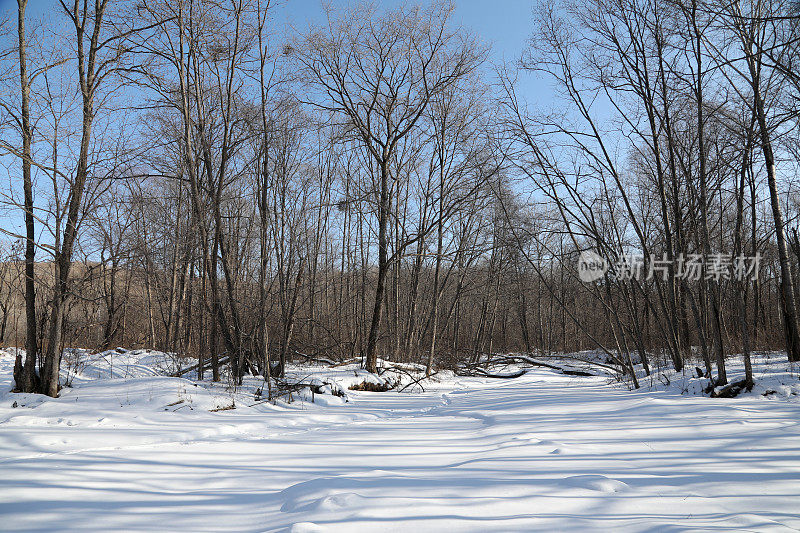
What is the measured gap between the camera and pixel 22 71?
291 inches

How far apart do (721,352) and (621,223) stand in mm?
15228

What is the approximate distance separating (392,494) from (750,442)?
11.5ft

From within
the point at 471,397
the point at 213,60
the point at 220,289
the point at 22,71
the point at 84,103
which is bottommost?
the point at 471,397

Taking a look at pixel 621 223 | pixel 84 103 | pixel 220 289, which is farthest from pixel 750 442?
pixel 621 223

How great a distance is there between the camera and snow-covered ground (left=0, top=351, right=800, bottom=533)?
2689mm

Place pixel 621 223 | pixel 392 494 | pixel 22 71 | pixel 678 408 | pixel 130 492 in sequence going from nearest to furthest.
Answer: pixel 392 494, pixel 130 492, pixel 678 408, pixel 22 71, pixel 621 223

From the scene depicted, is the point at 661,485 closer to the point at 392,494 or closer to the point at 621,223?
the point at 392,494

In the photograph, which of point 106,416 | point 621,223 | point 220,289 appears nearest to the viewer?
point 106,416

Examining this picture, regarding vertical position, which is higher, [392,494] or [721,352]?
[721,352]

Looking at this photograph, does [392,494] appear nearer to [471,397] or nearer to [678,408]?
[678,408]

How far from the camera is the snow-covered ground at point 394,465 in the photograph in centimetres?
269

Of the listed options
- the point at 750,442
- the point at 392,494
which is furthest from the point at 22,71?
the point at 750,442

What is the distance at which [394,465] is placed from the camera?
3.86 metres

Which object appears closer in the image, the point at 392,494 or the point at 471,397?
the point at 392,494
